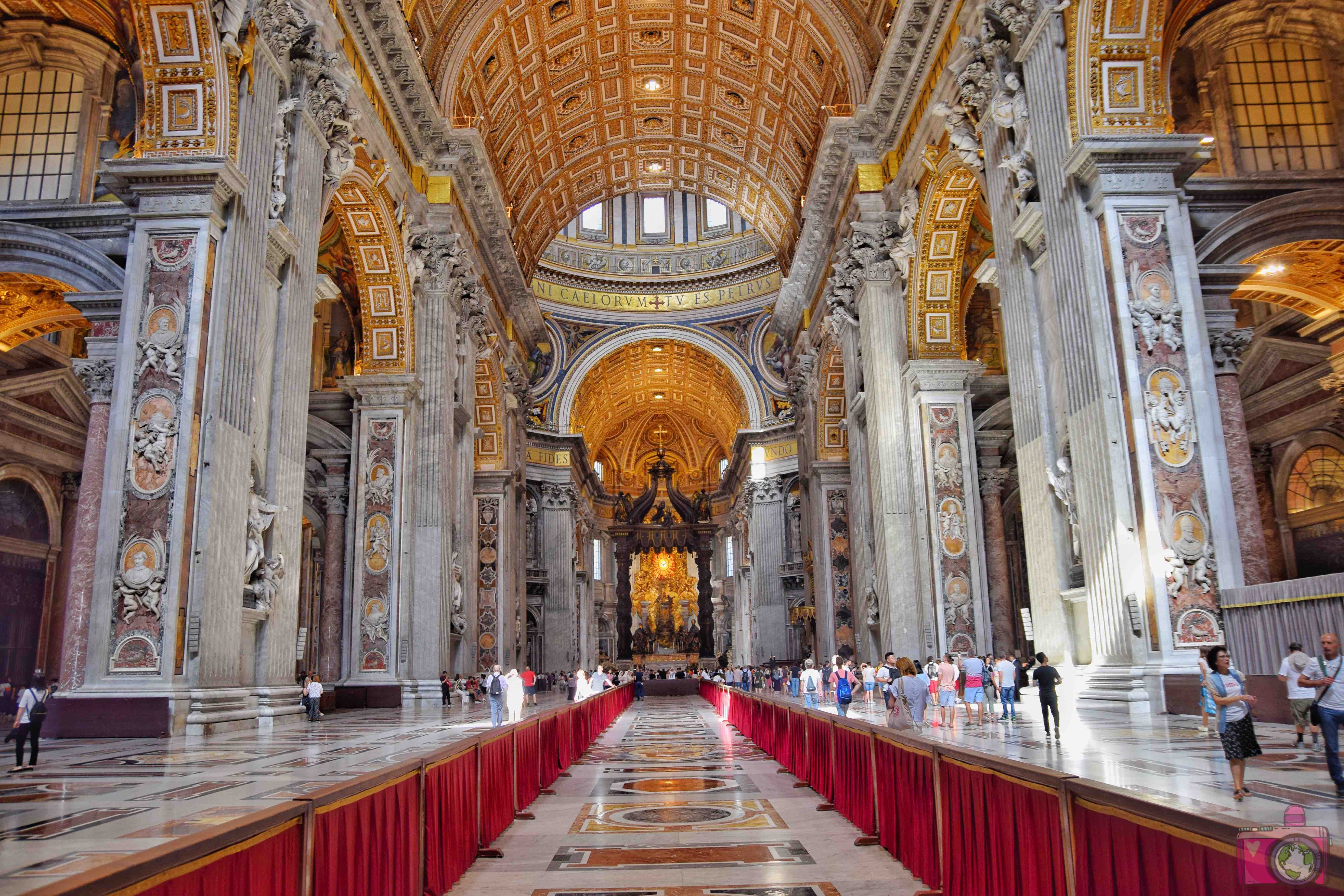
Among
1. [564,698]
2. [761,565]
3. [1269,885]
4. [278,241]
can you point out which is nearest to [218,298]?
[278,241]

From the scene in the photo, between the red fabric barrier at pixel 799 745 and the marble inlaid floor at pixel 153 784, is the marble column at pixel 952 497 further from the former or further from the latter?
the marble inlaid floor at pixel 153 784

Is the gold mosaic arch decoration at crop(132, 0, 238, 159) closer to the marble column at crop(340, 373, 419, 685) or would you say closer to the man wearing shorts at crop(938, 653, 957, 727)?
the marble column at crop(340, 373, 419, 685)

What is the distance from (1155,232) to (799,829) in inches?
281

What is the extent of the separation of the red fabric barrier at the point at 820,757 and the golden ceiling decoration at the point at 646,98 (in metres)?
14.7

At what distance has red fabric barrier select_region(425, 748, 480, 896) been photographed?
4918mm

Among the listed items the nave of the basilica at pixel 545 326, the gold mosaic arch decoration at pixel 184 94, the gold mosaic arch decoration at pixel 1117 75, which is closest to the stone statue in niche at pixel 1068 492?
the nave of the basilica at pixel 545 326

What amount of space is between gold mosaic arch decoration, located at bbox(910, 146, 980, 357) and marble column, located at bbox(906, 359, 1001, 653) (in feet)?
1.37

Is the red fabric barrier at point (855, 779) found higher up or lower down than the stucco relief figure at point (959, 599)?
lower down

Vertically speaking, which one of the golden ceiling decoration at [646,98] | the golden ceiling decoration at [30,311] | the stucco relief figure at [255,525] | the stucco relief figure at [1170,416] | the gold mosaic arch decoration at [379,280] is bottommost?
the stucco relief figure at [255,525]

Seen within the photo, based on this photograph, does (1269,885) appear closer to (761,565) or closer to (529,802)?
(529,802)

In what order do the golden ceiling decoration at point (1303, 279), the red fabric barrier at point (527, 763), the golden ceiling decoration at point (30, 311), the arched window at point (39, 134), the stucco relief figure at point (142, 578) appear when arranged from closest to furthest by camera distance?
the red fabric barrier at point (527, 763) < the stucco relief figure at point (142, 578) < the golden ceiling decoration at point (1303, 279) < the arched window at point (39, 134) < the golden ceiling decoration at point (30, 311)

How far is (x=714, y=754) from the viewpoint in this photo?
12.8 meters

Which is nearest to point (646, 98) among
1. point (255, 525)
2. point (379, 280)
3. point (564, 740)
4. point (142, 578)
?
point (379, 280)

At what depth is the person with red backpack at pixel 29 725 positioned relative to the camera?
7605mm
